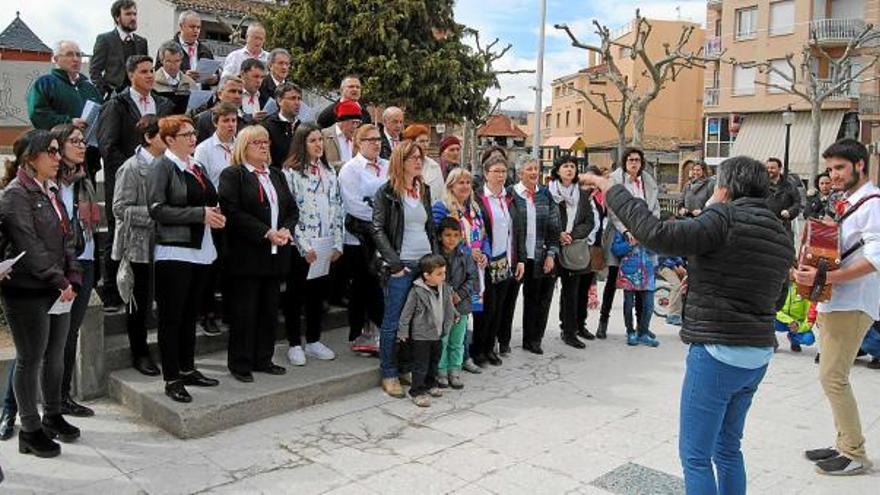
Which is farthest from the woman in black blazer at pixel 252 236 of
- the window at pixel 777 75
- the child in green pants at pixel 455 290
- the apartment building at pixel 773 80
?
the window at pixel 777 75

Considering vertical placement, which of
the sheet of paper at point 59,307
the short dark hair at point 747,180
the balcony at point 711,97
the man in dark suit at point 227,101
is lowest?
the sheet of paper at point 59,307

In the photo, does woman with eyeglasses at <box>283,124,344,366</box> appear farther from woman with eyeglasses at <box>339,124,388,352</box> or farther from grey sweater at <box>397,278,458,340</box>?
grey sweater at <box>397,278,458,340</box>

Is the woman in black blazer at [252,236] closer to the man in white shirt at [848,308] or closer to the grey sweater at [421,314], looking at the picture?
the grey sweater at [421,314]

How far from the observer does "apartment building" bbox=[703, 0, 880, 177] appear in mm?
36219

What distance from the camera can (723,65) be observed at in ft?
137

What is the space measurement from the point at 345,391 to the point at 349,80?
310cm

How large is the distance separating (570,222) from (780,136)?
35.3 m

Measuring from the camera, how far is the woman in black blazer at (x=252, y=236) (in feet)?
17.4

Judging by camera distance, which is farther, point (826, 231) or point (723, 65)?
point (723, 65)

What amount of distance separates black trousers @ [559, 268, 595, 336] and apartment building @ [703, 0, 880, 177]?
100ft

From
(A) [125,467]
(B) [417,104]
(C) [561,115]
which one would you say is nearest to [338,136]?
(A) [125,467]

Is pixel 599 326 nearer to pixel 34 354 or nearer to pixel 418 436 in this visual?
pixel 418 436

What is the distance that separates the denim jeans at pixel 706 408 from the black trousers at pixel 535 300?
12.1 feet

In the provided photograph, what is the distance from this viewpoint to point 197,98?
271 inches
